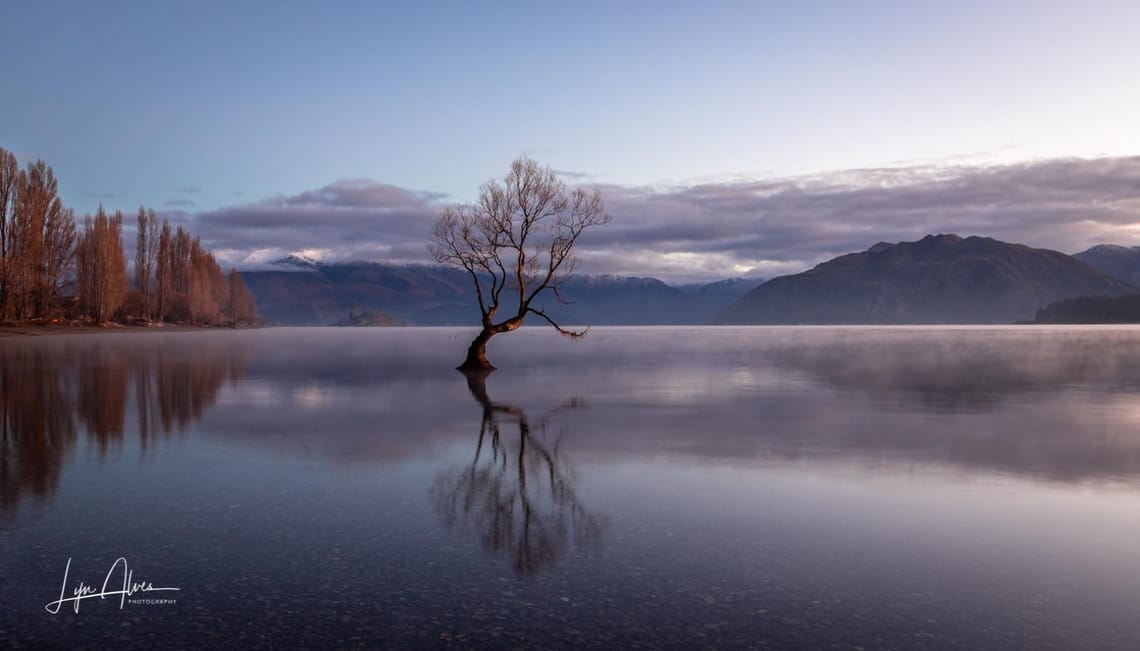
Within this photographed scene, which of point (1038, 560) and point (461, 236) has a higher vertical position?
point (461, 236)

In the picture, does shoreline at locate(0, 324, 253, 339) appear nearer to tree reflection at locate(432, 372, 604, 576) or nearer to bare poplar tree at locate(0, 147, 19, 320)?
bare poplar tree at locate(0, 147, 19, 320)

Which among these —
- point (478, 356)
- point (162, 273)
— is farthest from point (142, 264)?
point (478, 356)

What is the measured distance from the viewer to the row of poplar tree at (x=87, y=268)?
87.6 m

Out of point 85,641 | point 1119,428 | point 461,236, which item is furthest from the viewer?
point 461,236

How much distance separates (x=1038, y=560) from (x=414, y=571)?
7078 mm

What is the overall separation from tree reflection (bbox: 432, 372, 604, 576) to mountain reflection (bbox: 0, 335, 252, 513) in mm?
6291

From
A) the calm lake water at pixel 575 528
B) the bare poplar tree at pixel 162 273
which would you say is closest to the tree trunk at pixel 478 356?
the calm lake water at pixel 575 528

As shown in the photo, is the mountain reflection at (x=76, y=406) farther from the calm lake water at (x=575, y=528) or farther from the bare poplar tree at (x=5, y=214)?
the bare poplar tree at (x=5, y=214)

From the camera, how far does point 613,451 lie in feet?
52.5

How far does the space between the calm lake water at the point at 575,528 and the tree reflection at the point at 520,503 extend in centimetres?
6

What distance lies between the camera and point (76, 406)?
23359 millimetres

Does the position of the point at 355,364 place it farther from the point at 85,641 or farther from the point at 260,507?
the point at 85,641

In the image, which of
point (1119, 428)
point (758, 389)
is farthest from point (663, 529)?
point (758, 389)

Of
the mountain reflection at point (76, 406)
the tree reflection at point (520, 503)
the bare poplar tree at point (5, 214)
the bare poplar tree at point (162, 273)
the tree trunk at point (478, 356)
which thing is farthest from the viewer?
the bare poplar tree at point (162, 273)
